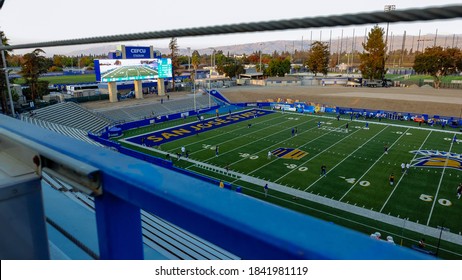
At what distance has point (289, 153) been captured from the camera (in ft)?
89.1

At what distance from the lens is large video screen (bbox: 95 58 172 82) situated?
141 feet

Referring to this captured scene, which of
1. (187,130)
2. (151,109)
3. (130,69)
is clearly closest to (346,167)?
(187,130)

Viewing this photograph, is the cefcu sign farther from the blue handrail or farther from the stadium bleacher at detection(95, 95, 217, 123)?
the blue handrail

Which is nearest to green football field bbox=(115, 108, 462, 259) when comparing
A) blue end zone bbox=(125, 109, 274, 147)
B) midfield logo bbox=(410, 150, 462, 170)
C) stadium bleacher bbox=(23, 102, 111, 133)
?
midfield logo bbox=(410, 150, 462, 170)

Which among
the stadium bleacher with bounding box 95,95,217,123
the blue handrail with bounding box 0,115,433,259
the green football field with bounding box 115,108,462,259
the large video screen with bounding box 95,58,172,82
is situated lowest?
the green football field with bounding box 115,108,462,259

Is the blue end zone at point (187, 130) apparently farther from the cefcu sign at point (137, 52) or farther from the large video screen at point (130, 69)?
the cefcu sign at point (137, 52)

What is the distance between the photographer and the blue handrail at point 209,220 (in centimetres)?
124

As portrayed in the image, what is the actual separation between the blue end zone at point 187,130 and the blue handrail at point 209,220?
2828cm

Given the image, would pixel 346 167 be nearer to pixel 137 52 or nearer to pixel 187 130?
pixel 187 130

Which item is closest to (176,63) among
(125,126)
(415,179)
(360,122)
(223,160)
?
(125,126)

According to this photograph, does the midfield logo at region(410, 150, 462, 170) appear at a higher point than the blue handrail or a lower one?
lower

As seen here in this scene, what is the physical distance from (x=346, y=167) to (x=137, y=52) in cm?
3579

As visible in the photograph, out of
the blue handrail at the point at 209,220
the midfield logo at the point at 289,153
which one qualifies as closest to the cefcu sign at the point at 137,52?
the midfield logo at the point at 289,153
